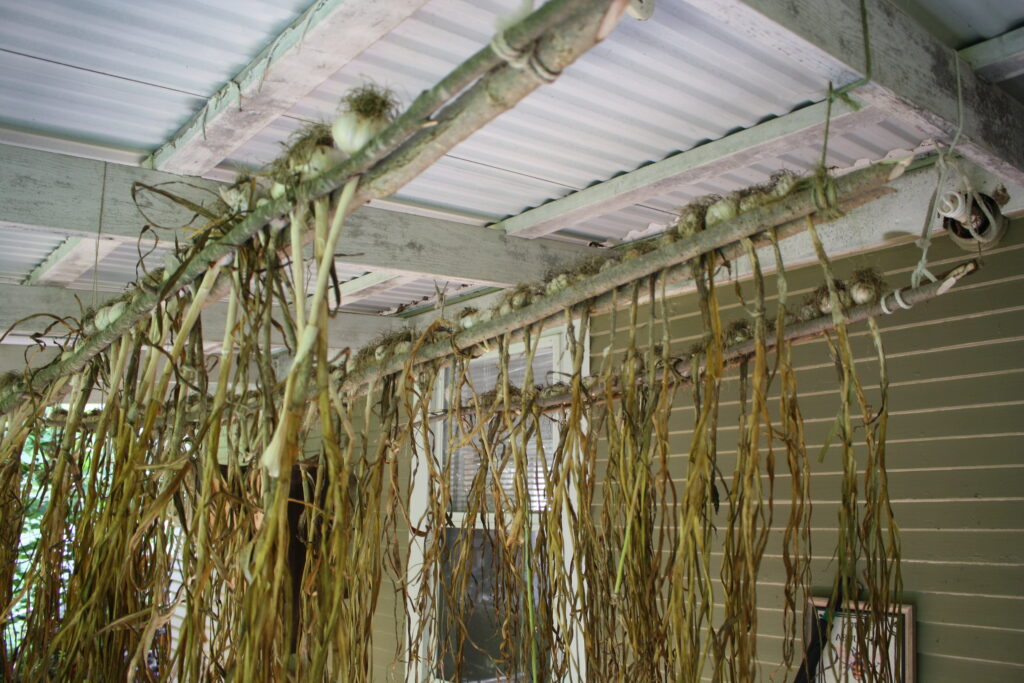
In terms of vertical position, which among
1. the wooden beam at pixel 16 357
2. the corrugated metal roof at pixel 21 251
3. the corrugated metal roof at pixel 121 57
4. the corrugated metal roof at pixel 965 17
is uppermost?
the corrugated metal roof at pixel 965 17

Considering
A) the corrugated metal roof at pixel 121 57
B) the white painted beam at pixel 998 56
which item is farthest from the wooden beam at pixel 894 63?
the corrugated metal roof at pixel 121 57

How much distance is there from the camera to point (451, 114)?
89 cm

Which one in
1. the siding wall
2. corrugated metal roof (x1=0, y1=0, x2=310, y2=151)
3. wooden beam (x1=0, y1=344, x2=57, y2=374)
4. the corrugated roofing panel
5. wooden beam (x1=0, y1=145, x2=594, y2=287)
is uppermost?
the corrugated roofing panel

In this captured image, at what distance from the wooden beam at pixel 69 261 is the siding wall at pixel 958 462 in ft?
10.4

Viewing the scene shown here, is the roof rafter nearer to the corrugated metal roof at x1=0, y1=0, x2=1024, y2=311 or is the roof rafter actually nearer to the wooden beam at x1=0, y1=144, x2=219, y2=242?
the wooden beam at x1=0, y1=144, x2=219, y2=242

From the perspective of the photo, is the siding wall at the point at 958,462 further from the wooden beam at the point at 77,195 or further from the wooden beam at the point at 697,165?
the wooden beam at the point at 77,195

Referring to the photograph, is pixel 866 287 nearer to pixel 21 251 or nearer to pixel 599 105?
pixel 599 105

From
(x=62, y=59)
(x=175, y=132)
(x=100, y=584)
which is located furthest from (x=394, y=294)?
(x=100, y=584)

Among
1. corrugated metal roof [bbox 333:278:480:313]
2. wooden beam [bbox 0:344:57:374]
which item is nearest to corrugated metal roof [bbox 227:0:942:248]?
corrugated metal roof [bbox 333:278:480:313]

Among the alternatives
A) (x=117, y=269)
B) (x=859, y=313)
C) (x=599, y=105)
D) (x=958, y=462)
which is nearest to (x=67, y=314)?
(x=117, y=269)

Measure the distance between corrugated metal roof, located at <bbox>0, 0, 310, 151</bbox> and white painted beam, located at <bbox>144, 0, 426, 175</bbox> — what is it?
0.05 meters

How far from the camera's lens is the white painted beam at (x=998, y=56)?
215cm

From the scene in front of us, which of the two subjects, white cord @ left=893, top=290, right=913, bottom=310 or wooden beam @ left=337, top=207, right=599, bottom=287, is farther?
wooden beam @ left=337, top=207, right=599, bottom=287

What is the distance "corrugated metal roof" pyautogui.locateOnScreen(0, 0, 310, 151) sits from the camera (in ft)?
6.17
